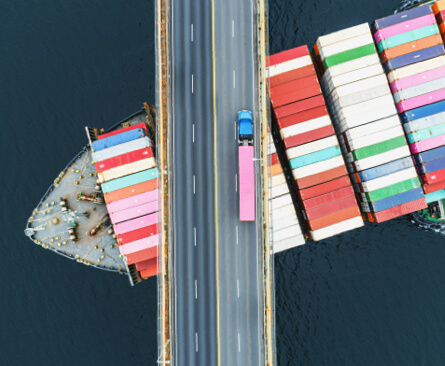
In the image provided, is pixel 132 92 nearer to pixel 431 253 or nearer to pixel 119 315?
pixel 119 315

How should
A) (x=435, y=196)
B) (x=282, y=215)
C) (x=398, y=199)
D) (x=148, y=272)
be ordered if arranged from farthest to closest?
(x=435, y=196) < (x=148, y=272) < (x=398, y=199) < (x=282, y=215)

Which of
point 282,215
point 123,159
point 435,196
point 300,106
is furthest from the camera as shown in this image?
point 435,196

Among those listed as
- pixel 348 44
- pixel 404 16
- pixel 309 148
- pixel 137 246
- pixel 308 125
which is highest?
pixel 404 16

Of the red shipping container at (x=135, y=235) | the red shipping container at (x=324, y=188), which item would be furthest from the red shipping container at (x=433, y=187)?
the red shipping container at (x=135, y=235)

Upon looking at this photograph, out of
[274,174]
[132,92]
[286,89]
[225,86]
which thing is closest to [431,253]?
[274,174]

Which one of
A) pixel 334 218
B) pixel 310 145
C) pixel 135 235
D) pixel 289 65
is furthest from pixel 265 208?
pixel 289 65

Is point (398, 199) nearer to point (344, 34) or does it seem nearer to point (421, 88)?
point (421, 88)

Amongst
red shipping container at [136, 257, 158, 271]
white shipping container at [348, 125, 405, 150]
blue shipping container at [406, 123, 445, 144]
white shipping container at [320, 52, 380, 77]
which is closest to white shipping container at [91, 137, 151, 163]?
red shipping container at [136, 257, 158, 271]

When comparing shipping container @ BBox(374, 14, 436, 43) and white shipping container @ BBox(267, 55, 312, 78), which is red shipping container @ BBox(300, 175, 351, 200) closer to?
white shipping container @ BBox(267, 55, 312, 78)
